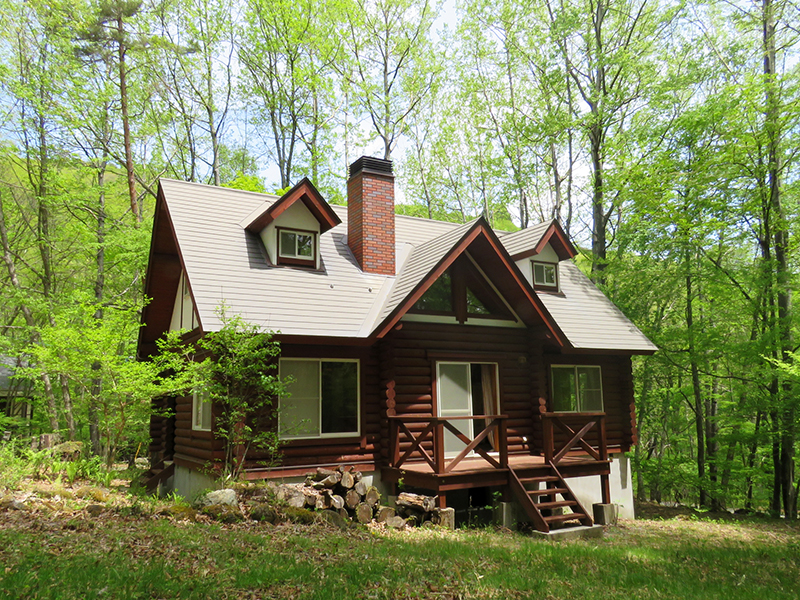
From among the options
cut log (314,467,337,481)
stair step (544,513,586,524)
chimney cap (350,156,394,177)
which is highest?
chimney cap (350,156,394,177)

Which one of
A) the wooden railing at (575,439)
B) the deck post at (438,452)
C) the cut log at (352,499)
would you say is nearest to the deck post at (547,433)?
the wooden railing at (575,439)

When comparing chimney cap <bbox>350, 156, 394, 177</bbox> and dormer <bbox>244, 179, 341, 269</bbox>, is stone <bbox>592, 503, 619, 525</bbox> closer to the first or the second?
dormer <bbox>244, 179, 341, 269</bbox>

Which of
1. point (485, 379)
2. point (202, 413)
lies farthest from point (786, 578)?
point (202, 413)

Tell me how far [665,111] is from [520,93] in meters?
6.88

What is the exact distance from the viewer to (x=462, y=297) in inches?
549

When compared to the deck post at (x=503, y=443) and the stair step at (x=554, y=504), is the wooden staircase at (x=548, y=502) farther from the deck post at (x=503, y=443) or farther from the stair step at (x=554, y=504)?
the deck post at (x=503, y=443)

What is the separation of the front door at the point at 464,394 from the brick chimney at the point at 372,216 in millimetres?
3083

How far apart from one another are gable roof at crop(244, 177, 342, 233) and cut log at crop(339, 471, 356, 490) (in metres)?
6.15

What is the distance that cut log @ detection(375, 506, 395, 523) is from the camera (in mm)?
10375

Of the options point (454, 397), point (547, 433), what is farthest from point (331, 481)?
point (547, 433)

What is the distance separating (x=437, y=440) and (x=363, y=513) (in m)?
2.01

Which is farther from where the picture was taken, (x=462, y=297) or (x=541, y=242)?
(x=541, y=242)

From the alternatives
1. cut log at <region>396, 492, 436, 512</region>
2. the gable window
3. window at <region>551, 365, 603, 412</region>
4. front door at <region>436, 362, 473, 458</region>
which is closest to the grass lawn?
cut log at <region>396, 492, 436, 512</region>

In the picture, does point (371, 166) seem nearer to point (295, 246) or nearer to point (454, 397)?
point (295, 246)
